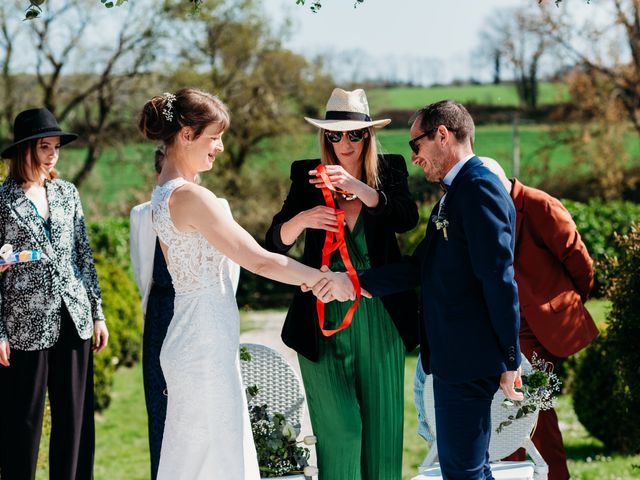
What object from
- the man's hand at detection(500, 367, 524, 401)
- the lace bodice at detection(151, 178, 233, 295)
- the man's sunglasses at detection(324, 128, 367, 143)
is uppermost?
the man's sunglasses at detection(324, 128, 367, 143)

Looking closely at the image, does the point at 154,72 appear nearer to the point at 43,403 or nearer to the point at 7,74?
the point at 7,74

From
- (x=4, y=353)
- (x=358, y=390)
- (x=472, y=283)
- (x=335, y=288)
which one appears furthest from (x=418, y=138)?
(x=4, y=353)

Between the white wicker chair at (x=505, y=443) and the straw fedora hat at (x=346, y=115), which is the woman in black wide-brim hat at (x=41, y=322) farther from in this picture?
the white wicker chair at (x=505, y=443)

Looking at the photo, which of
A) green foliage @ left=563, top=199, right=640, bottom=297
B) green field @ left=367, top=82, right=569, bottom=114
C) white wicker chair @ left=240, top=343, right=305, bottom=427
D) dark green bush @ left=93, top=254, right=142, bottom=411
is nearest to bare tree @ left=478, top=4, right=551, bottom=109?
green field @ left=367, top=82, right=569, bottom=114

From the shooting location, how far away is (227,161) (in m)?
20.4

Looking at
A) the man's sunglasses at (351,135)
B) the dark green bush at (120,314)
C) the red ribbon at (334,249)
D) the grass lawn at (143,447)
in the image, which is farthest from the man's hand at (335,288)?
the dark green bush at (120,314)

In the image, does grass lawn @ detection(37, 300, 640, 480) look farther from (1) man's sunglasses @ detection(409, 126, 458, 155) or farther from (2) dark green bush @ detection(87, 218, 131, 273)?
(2) dark green bush @ detection(87, 218, 131, 273)

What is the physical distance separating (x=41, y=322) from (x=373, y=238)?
1.54m

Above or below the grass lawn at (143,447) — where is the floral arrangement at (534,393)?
above

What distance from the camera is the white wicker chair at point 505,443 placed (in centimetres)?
394

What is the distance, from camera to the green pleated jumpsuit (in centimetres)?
378

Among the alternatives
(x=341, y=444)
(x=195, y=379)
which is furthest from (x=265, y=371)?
(x=195, y=379)

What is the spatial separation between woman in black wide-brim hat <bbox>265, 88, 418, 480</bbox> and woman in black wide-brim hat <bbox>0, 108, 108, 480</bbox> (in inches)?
40.7

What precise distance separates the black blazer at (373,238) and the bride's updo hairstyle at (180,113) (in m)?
0.58
